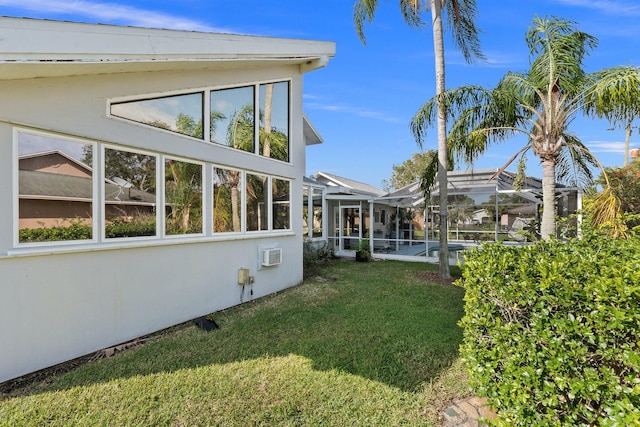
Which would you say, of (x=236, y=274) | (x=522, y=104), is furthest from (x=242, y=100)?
(x=522, y=104)

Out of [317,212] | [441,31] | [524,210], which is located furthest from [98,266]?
[524,210]

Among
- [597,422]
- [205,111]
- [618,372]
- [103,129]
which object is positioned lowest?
[597,422]

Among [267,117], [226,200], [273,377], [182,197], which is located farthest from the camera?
[267,117]

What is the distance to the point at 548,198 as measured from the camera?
6.77 meters

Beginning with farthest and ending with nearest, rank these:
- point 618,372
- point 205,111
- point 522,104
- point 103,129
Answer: point 522,104 < point 205,111 < point 103,129 < point 618,372

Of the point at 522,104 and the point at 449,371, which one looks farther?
the point at 522,104

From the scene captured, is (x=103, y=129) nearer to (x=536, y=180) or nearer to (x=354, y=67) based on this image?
(x=354, y=67)

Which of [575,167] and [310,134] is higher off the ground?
[310,134]

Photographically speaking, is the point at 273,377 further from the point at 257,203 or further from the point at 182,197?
the point at 257,203

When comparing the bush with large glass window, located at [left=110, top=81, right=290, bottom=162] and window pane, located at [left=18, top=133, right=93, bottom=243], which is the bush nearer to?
window pane, located at [left=18, top=133, right=93, bottom=243]

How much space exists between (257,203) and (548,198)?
6663 millimetres

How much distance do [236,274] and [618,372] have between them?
6.61 m

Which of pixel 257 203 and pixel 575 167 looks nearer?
pixel 257 203

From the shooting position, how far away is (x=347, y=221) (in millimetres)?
17250
